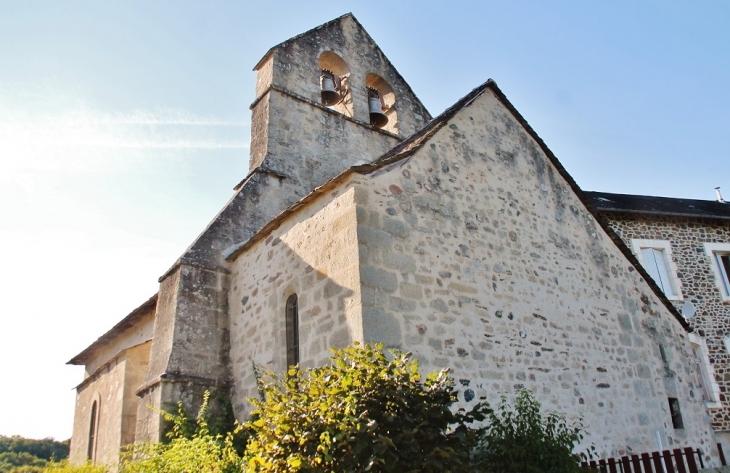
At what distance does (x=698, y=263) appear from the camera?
13.5m

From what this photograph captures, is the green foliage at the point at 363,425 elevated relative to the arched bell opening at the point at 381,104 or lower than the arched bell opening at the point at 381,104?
lower

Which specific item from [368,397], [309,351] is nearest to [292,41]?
[309,351]

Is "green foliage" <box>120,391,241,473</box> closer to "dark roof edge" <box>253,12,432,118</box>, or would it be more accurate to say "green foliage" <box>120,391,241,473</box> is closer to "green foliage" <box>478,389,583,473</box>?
"green foliage" <box>478,389,583,473</box>

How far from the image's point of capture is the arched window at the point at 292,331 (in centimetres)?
632

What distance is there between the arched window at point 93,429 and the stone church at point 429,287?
1.28 feet

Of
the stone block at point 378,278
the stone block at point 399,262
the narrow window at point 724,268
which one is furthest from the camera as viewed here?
the narrow window at point 724,268

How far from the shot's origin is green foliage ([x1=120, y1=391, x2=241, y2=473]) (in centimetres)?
550

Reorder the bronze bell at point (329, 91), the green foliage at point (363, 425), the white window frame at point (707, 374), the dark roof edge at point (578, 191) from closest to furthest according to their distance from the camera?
the green foliage at point (363, 425), the dark roof edge at point (578, 191), the bronze bell at point (329, 91), the white window frame at point (707, 374)

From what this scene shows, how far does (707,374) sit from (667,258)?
270 cm

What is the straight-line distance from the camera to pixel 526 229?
736 centimetres

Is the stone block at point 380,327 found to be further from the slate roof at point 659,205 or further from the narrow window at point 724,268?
the narrow window at point 724,268

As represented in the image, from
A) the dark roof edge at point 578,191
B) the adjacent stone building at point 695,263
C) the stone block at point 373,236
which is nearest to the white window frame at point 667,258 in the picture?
the adjacent stone building at point 695,263

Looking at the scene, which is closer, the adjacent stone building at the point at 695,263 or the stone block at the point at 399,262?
the stone block at the point at 399,262

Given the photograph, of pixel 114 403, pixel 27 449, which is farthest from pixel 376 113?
pixel 27 449
